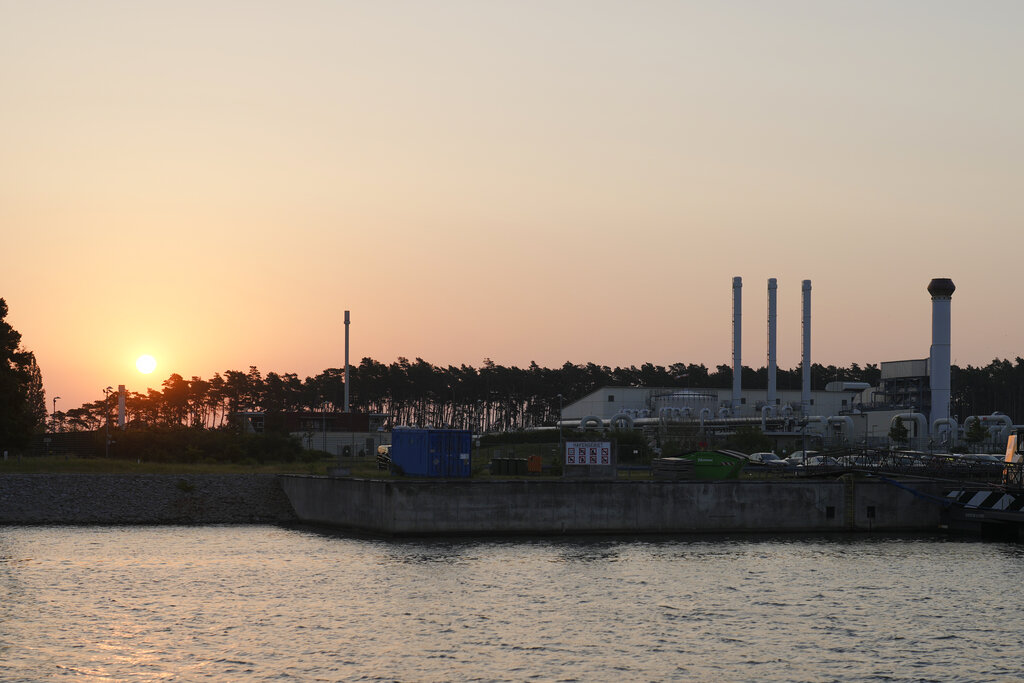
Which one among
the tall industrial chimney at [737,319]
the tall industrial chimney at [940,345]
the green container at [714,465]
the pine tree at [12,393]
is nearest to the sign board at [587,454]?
the green container at [714,465]

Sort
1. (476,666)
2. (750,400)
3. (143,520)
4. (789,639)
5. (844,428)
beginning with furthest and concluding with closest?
(750,400), (844,428), (143,520), (789,639), (476,666)

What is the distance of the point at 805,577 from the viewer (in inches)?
1971

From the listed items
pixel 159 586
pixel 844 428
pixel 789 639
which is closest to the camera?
pixel 789 639

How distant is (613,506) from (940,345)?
7924 centimetres

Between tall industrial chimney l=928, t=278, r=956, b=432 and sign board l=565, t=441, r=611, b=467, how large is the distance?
243 feet

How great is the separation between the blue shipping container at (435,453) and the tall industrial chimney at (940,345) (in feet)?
258

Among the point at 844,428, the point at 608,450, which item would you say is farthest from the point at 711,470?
the point at 844,428

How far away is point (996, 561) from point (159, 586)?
39.8 meters

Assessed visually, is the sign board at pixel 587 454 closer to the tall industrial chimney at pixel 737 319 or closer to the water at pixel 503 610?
the water at pixel 503 610

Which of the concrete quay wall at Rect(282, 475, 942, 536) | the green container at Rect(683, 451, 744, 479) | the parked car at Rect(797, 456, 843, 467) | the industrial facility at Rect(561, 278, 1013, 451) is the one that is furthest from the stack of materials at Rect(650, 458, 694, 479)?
the industrial facility at Rect(561, 278, 1013, 451)

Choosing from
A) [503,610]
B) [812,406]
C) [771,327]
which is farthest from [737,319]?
[503,610]

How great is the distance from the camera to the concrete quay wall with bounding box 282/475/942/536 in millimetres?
64062

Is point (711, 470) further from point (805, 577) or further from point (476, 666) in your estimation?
point (476, 666)

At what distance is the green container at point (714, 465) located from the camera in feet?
239
